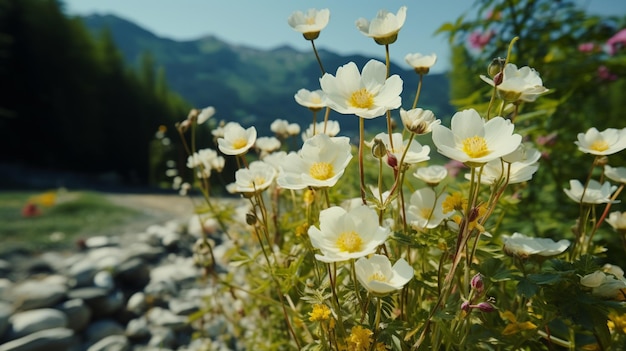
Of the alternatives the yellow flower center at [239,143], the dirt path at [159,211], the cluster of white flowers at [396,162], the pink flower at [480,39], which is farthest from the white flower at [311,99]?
the dirt path at [159,211]

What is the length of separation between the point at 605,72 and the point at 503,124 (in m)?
1.53

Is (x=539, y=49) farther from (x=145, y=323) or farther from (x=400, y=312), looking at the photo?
(x=145, y=323)

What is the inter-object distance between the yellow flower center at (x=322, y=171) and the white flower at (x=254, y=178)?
106mm

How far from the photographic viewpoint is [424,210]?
0.73 m

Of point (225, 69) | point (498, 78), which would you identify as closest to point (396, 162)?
point (498, 78)

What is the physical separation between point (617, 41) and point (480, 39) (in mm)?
534

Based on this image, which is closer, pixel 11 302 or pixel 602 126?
pixel 602 126

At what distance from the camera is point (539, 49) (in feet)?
5.54

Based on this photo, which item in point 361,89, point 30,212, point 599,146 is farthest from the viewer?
point 30,212

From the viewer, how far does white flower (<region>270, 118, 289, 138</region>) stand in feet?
3.42

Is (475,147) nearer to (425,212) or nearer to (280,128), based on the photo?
(425,212)

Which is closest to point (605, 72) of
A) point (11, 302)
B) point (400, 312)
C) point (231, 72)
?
point (400, 312)

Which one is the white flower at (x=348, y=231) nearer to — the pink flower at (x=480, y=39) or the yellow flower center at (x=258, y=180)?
the yellow flower center at (x=258, y=180)

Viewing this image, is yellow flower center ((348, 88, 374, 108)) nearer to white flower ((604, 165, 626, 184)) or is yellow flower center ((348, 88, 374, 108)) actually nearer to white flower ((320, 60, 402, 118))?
white flower ((320, 60, 402, 118))
